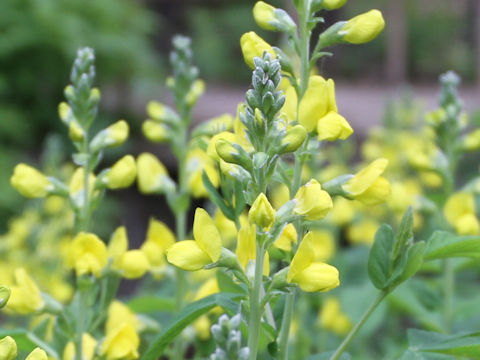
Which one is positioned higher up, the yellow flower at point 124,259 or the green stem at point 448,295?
the yellow flower at point 124,259

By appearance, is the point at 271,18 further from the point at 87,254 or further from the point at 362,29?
the point at 87,254

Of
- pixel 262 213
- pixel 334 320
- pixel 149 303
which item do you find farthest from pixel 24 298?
pixel 334 320

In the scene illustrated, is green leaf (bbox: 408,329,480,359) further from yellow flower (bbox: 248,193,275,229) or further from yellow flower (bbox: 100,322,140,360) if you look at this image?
yellow flower (bbox: 100,322,140,360)

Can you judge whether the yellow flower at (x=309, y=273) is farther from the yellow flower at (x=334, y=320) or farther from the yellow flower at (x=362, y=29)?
the yellow flower at (x=334, y=320)

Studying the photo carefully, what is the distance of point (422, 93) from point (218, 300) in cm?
1037

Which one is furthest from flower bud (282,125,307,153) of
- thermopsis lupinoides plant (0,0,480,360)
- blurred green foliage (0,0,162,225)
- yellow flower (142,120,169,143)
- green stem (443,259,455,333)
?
blurred green foliage (0,0,162,225)

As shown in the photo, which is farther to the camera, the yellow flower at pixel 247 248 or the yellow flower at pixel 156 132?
the yellow flower at pixel 156 132

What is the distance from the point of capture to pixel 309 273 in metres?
0.82

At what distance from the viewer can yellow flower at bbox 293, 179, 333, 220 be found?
0.82 m

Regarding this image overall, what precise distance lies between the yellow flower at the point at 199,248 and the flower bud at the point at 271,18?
1.15 ft

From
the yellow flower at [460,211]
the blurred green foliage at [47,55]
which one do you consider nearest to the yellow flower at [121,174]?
the yellow flower at [460,211]

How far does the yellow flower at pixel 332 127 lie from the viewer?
89 cm

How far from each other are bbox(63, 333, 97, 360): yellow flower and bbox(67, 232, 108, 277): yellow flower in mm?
109

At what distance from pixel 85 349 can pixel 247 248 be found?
0.37 meters
